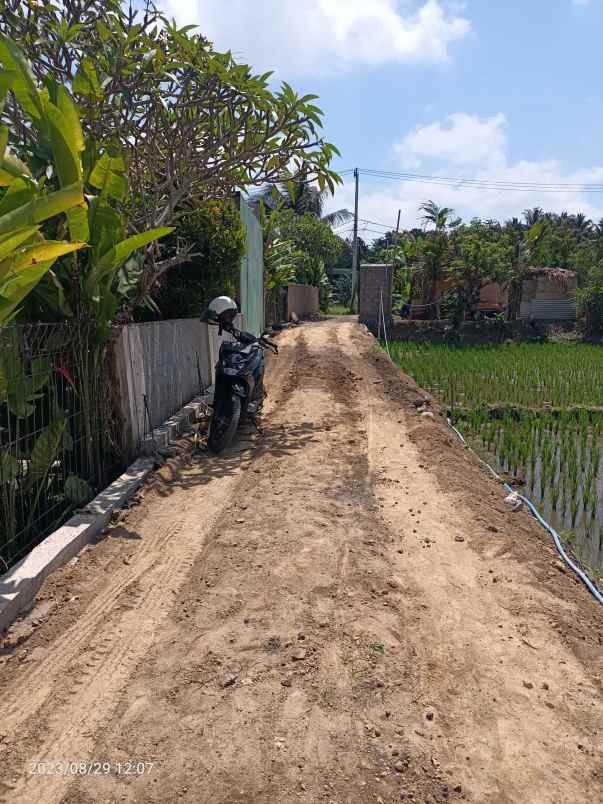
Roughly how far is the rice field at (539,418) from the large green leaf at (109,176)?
4.63m

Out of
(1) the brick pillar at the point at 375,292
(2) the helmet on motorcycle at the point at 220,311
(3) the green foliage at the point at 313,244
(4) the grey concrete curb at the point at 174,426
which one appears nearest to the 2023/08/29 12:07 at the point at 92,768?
(4) the grey concrete curb at the point at 174,426

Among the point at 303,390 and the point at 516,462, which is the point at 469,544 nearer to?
the point at 516,462

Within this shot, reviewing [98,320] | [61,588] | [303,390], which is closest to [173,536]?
[61,588]

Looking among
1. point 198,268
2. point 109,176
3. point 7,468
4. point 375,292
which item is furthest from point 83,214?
point 375,292

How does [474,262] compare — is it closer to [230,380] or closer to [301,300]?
[301,300]

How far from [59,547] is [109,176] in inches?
113

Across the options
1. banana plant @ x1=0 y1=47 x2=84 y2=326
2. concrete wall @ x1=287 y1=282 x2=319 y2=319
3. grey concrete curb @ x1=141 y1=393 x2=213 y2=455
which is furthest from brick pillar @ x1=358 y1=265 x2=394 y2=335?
banana plant @ x1=0 y1=47 x2=84 y2=326

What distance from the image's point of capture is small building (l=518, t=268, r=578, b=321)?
25.7 m

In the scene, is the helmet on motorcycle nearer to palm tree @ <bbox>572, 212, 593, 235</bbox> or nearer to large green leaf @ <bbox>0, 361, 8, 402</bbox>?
large green leaf @ <bbox>0, 361, 8, 402</bbox>

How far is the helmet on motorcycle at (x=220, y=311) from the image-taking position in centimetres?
685

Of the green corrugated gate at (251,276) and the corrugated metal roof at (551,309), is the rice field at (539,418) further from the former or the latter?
the corrugated metal roof at (551,309)

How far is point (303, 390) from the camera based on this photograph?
10086 mm

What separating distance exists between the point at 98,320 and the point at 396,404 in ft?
16.7

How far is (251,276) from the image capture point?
14414mm
